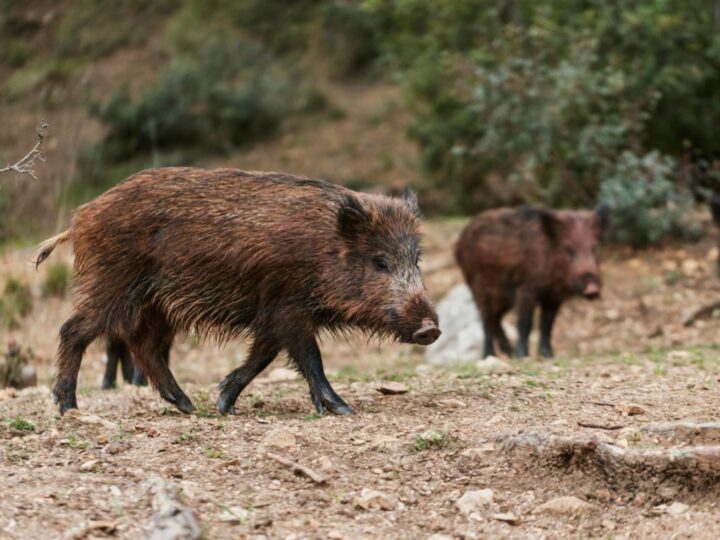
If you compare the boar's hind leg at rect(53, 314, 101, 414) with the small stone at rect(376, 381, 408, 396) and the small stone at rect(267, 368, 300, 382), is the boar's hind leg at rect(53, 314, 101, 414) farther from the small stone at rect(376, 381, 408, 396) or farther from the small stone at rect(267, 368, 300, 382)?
the small stone at rect(267, 368, 300, 382)

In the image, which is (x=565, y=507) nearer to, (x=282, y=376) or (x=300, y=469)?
(x=300, y=469)

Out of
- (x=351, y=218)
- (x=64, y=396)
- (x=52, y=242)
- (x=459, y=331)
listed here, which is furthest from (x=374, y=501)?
(x=459, y=331)

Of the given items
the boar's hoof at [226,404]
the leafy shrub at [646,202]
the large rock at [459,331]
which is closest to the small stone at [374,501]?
the boar's hoof at [226,404]

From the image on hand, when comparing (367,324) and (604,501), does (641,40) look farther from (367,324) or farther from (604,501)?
(604,501)

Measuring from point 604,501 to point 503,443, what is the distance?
0.63 meters

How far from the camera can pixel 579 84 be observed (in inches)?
560

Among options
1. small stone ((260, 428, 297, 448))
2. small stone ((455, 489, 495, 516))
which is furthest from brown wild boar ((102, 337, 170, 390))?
small stone ((455, 489, 495, 516))

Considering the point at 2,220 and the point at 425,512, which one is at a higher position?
the point at 2,220

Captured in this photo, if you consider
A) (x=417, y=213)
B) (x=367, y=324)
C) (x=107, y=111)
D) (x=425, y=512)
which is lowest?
(x=425, y=512)

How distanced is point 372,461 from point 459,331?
7.44 meters

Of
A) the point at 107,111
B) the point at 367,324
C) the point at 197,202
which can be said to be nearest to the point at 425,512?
the point at 367,324

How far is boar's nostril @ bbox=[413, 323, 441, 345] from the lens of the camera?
626 centimetres

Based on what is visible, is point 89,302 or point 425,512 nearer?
point 425,512

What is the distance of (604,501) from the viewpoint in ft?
15.7
